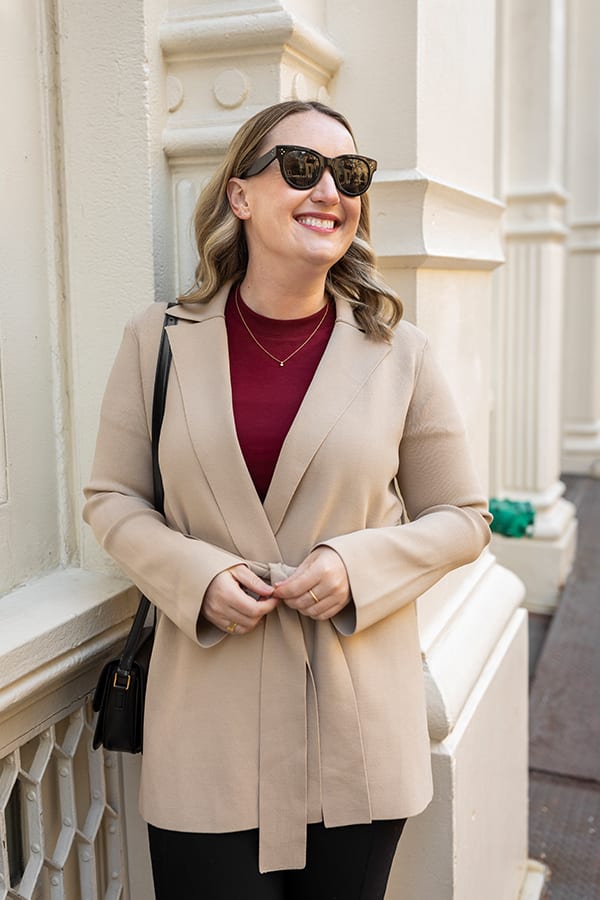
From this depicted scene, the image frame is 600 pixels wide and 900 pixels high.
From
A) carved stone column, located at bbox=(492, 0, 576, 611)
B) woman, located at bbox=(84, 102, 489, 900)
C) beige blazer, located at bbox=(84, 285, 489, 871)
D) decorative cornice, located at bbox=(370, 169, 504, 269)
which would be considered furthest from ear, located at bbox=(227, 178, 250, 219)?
carved stone column, located at bbox=(492, 0, 576, 611)

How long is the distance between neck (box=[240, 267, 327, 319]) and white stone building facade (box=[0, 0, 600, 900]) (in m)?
0.38

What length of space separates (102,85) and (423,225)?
0.81 metres

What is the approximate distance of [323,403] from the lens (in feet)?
5.84

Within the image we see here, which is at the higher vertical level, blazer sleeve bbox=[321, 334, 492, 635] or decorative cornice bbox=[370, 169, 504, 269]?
decorative cornice bbox=[370, 169, 504, 269]

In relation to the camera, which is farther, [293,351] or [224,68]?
[224,68]

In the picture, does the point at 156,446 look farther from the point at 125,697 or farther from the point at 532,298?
the point at 532,298

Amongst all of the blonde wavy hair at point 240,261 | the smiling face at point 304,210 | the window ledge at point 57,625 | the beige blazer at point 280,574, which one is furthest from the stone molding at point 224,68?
the window ledge at point 57,625

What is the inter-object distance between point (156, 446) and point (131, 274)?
0.52m

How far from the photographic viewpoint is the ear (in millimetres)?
1866

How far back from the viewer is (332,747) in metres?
1.78

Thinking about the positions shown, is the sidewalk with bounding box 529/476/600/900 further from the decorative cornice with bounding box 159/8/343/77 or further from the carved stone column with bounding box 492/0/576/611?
the decorative cornice with bounding box 159/8/343/77

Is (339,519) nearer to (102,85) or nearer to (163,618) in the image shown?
(163,618)

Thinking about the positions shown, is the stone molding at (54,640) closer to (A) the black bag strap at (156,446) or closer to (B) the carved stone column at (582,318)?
(A) the black bag strap at (156,446)

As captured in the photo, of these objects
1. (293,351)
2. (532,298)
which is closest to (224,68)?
(293,351)
